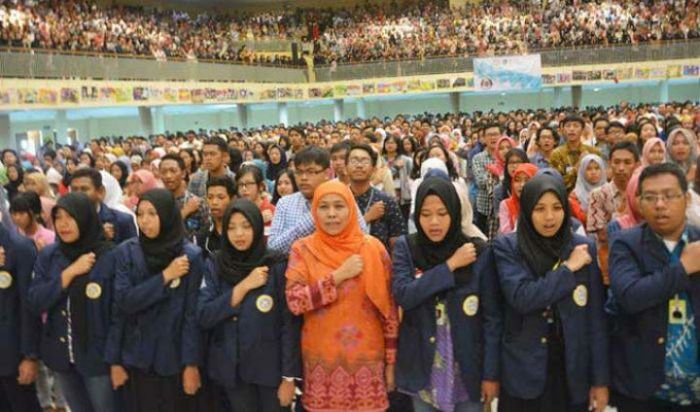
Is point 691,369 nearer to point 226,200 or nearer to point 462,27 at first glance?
point 226,200

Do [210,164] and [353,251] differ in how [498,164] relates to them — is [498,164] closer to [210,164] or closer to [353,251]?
[210,164]

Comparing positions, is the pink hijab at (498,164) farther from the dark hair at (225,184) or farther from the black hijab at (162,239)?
the black hijab at (162,239)

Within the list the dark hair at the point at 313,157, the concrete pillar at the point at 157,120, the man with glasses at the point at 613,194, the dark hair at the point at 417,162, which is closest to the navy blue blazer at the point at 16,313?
the dark hair at the point at 313,157

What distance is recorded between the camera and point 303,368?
3.06 m

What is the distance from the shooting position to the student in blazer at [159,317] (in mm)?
3174

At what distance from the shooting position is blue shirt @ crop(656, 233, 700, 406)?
256cm

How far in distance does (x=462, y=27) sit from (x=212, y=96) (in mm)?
14085

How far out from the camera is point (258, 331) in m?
3.05

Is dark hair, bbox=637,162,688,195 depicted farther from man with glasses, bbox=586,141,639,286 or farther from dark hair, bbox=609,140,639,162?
dark hair, bbox=609,140,639,162

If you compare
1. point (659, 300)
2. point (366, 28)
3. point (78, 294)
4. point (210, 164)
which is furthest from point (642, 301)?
point (366, 28)

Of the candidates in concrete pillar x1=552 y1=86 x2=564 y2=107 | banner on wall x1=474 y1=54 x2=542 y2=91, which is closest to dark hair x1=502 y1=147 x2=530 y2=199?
banner on wall x1=474 y1=54 x2=542 y2=91

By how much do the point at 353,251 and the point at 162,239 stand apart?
988 mm

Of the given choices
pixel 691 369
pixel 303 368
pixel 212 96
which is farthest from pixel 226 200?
pixel 212 96

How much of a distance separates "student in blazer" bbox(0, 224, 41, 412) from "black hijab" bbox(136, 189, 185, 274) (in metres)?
0.84
